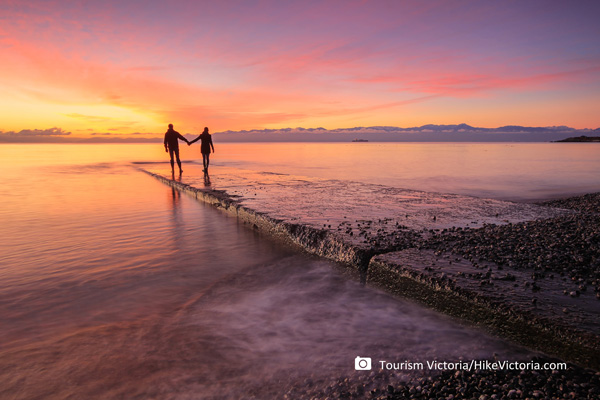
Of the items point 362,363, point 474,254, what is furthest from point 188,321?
point 474,254

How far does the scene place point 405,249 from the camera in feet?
17.5

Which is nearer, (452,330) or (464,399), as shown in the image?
(464,399)

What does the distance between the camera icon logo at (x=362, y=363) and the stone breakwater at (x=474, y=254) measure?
1.22 meters

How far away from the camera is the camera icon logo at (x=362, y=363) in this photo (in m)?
3.53

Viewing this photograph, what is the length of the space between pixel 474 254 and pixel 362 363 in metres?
2.46

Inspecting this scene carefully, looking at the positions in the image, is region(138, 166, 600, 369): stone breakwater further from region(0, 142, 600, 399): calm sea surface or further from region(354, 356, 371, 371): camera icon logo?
region(354, 356, 371, 371): camera icon logo

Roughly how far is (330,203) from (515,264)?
573 centimetres

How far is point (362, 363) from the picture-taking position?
3.62m

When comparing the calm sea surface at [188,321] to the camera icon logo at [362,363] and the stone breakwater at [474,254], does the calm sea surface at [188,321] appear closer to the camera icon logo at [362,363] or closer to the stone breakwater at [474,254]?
the camera icon logo at [362,363]

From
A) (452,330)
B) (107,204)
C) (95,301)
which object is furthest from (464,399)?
(107,204)

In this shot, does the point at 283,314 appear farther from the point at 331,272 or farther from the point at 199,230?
the point at 199,230

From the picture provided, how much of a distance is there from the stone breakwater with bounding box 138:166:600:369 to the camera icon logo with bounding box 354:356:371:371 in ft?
4.00

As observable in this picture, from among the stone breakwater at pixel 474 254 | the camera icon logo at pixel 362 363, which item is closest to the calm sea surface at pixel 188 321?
the camera icon logo at pixel 362 363

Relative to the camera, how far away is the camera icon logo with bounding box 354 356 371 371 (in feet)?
11.6
